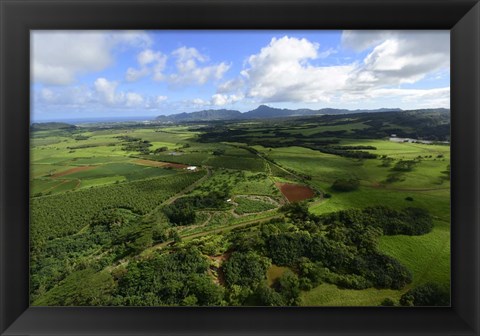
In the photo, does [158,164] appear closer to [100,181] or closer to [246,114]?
[100,181]

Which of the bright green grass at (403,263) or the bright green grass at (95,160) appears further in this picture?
the bright green grass at (95,160)

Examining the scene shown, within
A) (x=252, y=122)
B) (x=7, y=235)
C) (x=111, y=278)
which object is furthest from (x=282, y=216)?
(x=7, y=235)

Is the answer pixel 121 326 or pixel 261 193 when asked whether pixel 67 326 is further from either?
pixel 261 193

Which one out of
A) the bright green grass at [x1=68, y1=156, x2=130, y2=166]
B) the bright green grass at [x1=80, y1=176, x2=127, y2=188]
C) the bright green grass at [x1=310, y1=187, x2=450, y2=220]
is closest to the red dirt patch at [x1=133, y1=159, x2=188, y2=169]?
the bright green grass at [x1=68, y1=156, x2=130, y2=166]

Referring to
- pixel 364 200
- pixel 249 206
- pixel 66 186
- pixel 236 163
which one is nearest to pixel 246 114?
pixel 236 163

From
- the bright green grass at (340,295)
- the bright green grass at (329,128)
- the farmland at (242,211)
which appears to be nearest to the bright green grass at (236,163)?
the farmland at (242,211)

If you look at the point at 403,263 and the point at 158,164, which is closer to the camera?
the point at 403,263
